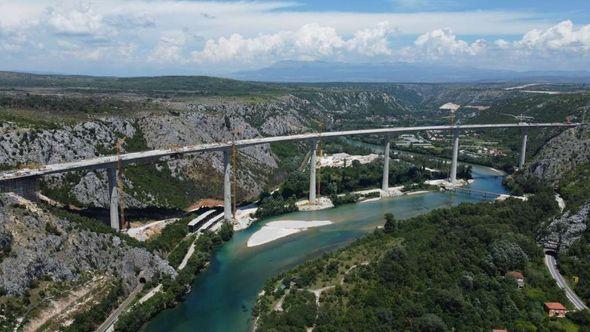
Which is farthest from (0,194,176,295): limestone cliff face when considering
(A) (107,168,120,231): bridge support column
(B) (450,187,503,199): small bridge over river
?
(B) (450,187,503,199): small bridge over river

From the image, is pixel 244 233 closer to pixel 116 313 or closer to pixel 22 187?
pixel 116 313

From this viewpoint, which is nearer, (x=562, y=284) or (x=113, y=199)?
(x=562, y=284)

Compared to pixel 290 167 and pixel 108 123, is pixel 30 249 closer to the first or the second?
pixel 108 123

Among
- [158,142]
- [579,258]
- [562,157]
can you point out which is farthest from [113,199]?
[562,157]

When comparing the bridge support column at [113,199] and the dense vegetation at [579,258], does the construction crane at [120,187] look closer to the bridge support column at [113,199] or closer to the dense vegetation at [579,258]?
the bridge support column at [113,199]

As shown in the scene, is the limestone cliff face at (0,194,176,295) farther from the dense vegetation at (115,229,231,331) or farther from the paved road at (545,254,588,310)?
the paved road at (545,254,588,310)

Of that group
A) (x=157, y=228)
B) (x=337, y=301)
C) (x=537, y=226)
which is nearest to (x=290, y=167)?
(x=157, y=228)
